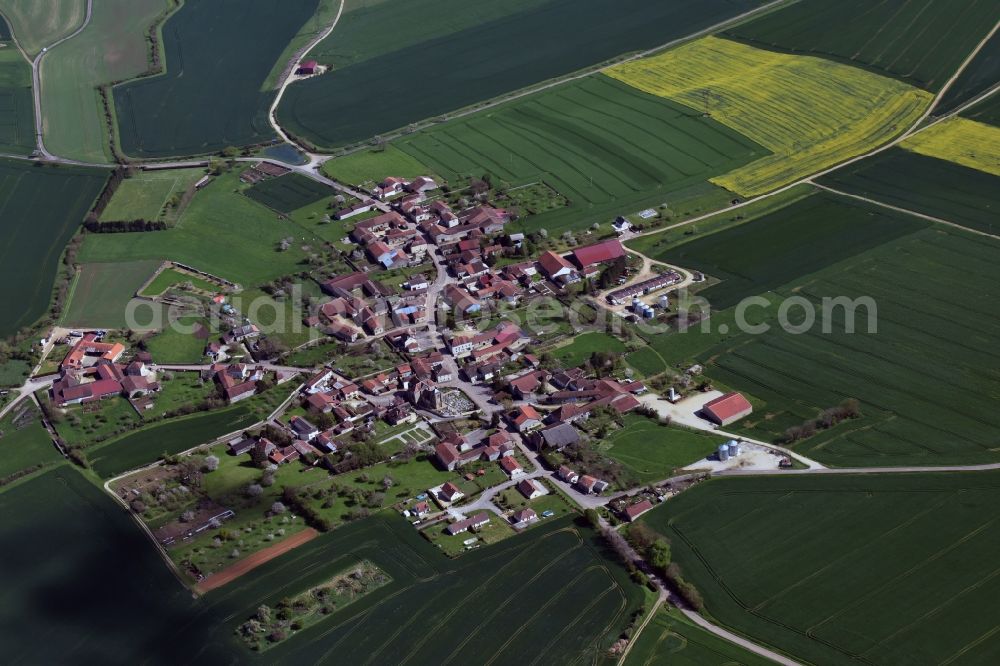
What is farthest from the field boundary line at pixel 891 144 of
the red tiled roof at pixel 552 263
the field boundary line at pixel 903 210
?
the red tiled roof at pixel 552 263

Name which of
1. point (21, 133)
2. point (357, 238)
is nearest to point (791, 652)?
point (357, 238)

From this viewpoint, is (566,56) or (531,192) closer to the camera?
(531,192)

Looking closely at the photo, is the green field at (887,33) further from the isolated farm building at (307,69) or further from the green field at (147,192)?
the green field at (147,192)

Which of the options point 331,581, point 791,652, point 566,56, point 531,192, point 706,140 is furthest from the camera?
point 566,56

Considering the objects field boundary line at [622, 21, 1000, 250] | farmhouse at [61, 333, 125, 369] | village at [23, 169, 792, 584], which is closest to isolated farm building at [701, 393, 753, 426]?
village at [23, 169, 792, 584]

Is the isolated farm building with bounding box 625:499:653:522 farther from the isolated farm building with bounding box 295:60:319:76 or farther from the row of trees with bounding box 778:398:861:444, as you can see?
the isolated farm building with bounding box 295:60:319:76

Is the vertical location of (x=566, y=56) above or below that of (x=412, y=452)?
above

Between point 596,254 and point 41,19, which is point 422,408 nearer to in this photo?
point 596,254

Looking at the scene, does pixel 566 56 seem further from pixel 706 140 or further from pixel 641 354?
pixel 641 354
